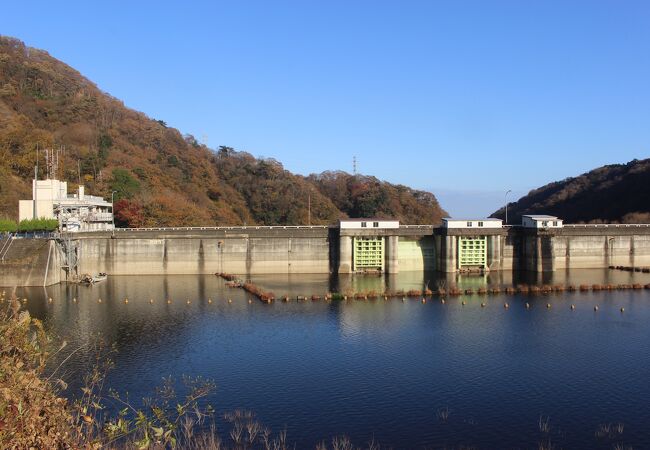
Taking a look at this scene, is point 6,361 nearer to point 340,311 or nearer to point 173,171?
point 340,311

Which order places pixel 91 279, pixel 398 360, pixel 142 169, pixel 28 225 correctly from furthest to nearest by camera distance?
pixel 142 169 < pixel 28 225 < pixel 91 279 < pixel 398 360

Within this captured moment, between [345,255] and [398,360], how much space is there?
98.5 ft

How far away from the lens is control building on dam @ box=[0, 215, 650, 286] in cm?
5494

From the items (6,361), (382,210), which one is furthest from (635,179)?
(6,361)

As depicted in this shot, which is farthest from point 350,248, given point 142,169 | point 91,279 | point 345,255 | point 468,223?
point 142,169

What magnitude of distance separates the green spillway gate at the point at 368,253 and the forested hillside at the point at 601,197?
5625 cm

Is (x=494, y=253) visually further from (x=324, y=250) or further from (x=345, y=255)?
(x=324, y=250)

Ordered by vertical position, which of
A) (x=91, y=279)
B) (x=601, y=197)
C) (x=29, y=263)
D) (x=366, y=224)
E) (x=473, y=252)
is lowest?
(x=91, y=279)

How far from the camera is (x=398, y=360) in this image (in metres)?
25.9

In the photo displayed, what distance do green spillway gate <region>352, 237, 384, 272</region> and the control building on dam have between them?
10 centimetres

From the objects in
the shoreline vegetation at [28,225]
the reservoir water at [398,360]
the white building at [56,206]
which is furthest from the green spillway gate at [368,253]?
the shoreline vegetation at [28,225]

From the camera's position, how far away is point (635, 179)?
110 meters

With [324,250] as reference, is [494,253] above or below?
below

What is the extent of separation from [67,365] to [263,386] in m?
8.99
